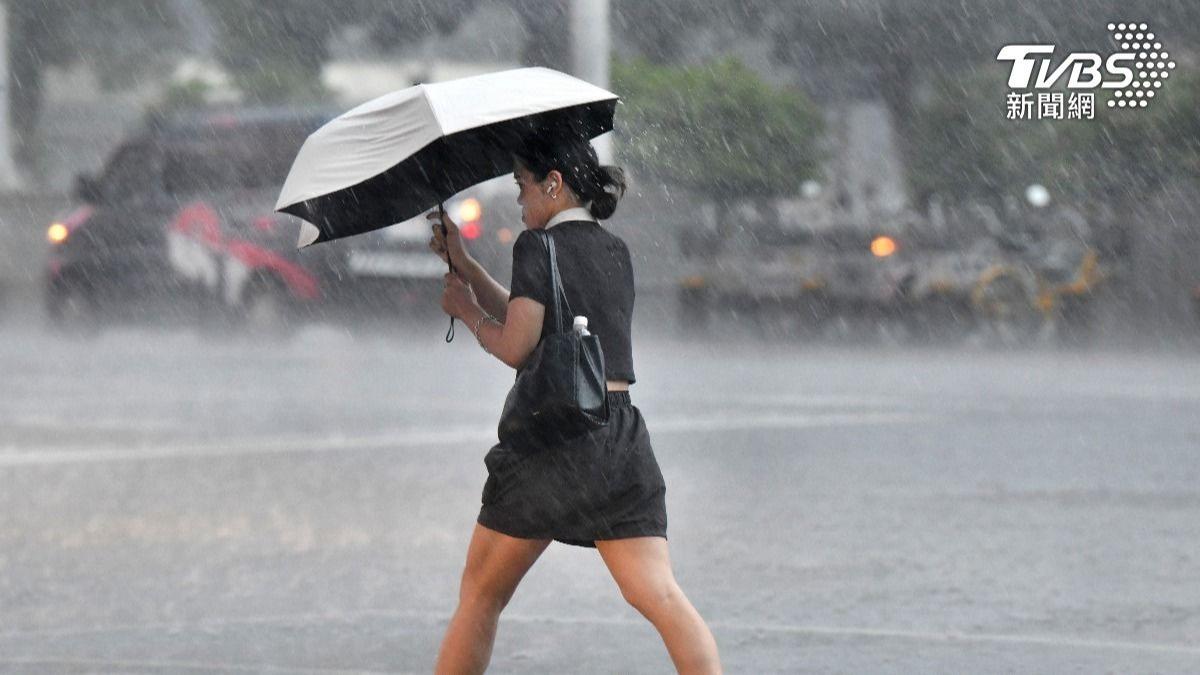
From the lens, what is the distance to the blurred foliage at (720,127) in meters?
22.7

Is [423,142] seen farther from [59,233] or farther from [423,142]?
[59,233]

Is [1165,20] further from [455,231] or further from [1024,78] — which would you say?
[455,231]

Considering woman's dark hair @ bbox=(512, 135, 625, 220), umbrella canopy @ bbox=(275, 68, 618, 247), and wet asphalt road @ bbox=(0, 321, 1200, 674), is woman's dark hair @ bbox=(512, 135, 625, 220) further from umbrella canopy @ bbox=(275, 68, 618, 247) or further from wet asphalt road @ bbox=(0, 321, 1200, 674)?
wet asphalt road @ bbox=(0, 321, 1200, 674)

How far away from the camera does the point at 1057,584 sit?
702cm

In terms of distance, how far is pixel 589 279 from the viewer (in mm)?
4527


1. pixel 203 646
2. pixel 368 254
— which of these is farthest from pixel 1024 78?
pixel 203 646

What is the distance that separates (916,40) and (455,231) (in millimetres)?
22136

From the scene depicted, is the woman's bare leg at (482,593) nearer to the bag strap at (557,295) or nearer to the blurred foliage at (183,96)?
the bag strap at (557,295)

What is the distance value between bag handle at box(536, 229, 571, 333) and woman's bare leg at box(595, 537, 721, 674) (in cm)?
49

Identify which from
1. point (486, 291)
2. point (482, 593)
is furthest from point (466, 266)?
point (482, 593)

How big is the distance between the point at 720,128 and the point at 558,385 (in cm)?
1954

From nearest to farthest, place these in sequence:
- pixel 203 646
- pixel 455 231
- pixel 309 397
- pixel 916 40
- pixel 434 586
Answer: pixel 455 231, pixel 203 646, pixel 434 586, pixel 309 397, pixel 916 40

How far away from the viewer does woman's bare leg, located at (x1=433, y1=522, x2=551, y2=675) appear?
4.64 m

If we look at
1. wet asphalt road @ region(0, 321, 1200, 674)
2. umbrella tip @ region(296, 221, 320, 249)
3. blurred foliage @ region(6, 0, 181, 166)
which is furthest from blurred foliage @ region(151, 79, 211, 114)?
umbrella tip @ region(296, 221, 320, 249)
